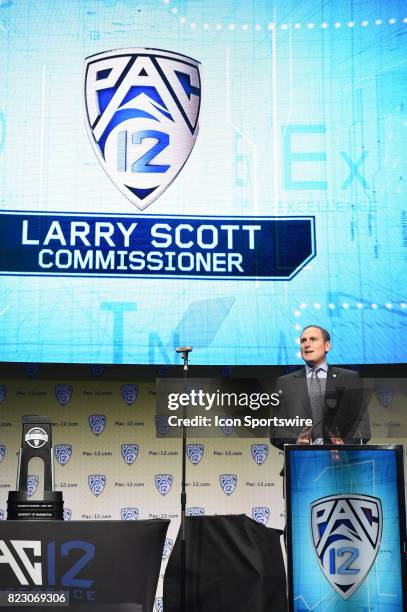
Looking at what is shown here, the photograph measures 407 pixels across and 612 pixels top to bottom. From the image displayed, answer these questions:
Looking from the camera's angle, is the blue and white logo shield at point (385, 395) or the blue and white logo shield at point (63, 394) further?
the blue and white logo shield at point (63, 394)

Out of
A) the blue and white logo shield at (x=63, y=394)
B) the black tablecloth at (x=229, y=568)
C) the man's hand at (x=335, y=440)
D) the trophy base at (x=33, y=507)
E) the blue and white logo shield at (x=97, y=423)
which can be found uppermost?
the blue and white logo shield at (x=63, y=394)

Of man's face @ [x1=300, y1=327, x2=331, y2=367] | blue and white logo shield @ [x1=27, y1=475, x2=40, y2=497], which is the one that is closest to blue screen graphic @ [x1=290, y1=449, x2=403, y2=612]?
man's face @ [x1=300, y1=327, x2=331, y2=367]

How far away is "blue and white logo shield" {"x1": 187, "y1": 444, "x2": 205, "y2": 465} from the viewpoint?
5.55 metres

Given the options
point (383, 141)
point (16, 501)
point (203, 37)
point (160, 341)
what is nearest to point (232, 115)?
point (203, 37)

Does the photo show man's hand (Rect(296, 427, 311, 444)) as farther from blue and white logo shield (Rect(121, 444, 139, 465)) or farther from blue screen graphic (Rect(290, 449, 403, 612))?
blue and white logo shield (Rect(121, 444, 139, 465))

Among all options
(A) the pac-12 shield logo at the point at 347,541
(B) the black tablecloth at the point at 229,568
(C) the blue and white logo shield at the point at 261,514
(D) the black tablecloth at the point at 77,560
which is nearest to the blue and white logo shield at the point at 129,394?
(C) the blue and white logo shield at the point at 261,514

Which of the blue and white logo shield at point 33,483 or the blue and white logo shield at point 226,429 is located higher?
the blue and white logo shield at point 226,429

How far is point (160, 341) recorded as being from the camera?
193 inches

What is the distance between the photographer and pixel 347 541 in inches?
139

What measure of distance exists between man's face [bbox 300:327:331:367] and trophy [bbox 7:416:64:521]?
5.79 ft

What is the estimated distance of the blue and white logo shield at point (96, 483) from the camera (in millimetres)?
5418

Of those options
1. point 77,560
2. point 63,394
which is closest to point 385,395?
point 63,394

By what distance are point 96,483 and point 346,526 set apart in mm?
2345

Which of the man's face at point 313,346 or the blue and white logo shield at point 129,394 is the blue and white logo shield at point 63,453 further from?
the man's face at point 313,346
